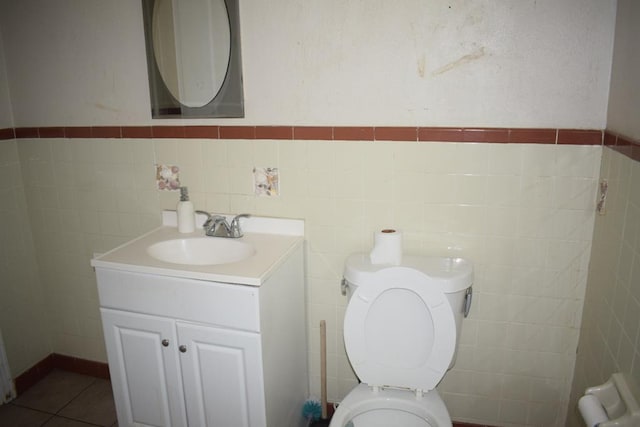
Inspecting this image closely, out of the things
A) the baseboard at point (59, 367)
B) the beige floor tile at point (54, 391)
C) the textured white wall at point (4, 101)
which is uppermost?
the textured white wall at point (4, 101)

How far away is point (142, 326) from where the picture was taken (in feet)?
5.25

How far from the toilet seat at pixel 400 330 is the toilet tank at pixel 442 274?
0.18 feet

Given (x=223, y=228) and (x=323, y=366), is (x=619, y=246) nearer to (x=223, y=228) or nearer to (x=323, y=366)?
(x=323, y=366)

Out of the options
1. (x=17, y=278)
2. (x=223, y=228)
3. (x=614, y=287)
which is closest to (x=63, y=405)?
(x=17, y=278)

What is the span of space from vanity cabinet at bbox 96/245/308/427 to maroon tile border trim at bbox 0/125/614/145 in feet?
1.57

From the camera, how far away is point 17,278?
2.18 meters

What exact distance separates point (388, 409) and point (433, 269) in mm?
506

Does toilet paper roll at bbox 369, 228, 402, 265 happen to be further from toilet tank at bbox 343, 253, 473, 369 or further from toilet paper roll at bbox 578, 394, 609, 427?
toilet paper roll at bbox 578, 394, 609, 427

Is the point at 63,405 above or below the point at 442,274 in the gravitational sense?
below

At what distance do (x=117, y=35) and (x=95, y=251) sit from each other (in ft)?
3.26

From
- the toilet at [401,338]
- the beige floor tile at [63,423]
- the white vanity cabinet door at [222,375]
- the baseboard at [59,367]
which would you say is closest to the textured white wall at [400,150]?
the toilet at [401,338]

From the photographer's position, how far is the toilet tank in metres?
1.53

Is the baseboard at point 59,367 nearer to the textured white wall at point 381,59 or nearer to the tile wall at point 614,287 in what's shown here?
the textured white wall at point 381,59

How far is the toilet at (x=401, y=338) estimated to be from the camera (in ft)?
4.86
